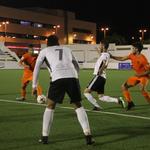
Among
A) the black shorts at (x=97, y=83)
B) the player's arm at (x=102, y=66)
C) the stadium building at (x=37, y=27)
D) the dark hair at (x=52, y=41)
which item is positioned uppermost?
the stadium building at (x=37, y=27)

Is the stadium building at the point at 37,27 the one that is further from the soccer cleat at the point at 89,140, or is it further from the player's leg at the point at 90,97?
the soccer cleat at the point at 89,140

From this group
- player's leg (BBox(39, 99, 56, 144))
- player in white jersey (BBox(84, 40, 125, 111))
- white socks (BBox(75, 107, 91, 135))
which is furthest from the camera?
player in white jersey (BBox(84, 40, 125, 111))

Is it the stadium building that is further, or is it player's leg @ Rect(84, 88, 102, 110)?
the stadium building

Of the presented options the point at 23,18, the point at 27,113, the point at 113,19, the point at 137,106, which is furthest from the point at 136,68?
the point at 113,19

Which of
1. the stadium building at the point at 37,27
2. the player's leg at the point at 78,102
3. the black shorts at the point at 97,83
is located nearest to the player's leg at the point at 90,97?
the black shorts at the point at 97,83

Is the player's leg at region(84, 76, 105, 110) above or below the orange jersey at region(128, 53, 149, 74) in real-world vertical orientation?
below

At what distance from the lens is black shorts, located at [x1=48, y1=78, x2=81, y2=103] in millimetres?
8250

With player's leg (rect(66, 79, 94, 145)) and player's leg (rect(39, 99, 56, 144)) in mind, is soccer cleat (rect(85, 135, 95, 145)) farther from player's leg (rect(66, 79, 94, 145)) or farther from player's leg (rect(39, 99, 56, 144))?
player's leg (rect(39, 99, 56, 144))

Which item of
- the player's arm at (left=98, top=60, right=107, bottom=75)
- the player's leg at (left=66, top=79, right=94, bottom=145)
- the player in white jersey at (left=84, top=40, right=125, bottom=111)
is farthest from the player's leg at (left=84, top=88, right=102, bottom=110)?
the player's leg at (left=66, top=79, right=94, bottom=145)

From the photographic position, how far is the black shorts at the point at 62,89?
8250 mm

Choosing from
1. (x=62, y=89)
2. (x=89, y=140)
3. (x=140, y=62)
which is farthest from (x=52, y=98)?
(x=140, y=62)

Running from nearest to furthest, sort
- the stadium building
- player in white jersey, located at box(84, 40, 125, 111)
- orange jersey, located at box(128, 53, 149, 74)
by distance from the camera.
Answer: player in white jersey, located at box(84, 40, 125, 111) < orange jersey, located at box(128, 53, 149, 74) < the stadium building

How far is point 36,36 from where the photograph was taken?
10856 cm

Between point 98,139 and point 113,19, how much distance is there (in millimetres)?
112514
